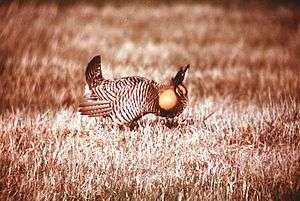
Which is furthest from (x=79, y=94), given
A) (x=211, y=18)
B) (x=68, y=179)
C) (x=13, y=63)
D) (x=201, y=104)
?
(x=211, y=18)

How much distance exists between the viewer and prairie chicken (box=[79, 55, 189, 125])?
7.45 feet

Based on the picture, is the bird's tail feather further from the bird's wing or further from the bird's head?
→ the bird's head

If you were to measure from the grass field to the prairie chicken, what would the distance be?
0.08 meters

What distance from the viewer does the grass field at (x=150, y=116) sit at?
1.94 metres

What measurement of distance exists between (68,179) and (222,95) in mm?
1204

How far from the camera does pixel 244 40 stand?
327 cm

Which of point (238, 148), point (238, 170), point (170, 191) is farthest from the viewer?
point (238, 148)

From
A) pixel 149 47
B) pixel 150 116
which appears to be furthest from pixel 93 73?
pixel 149 47

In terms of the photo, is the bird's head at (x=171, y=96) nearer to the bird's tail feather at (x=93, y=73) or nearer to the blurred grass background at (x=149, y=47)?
the bird's tail feather at (x=93, y=73)

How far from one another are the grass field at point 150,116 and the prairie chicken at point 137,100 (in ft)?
0.26

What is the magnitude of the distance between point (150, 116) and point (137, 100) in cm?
30

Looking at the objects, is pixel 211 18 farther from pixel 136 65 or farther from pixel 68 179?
pixel 68 179

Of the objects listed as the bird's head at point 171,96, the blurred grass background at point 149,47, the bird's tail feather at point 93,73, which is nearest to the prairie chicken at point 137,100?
the bird's head at point 171,96

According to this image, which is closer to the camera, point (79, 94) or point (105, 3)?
point (79, 94)
